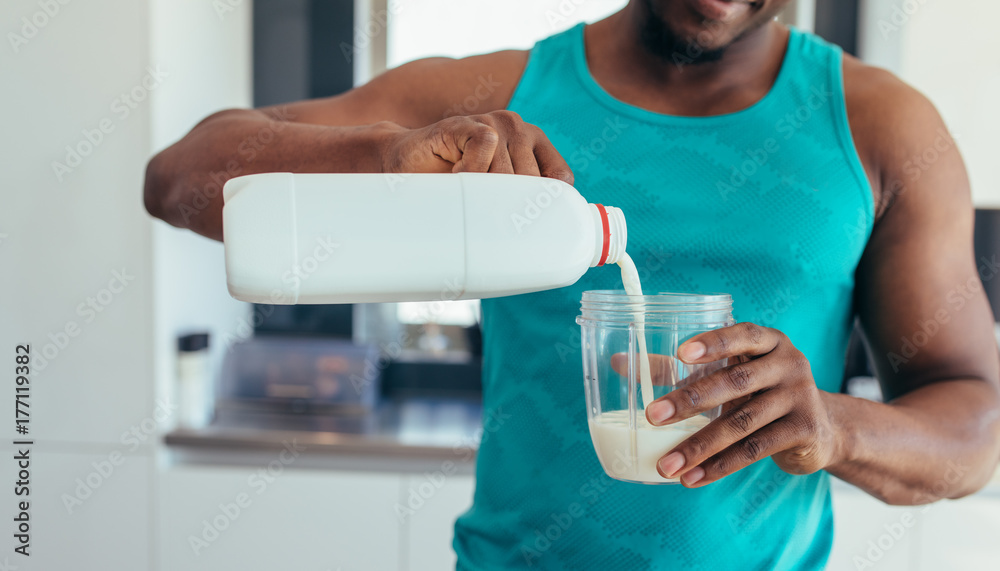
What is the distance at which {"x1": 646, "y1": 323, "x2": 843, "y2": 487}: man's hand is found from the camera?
1.81 ft

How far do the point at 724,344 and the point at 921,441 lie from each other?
0.35 metres

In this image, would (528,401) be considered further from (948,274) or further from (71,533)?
(71,533)

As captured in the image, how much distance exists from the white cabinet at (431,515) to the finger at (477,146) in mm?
1223

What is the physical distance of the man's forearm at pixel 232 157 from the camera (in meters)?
0.69

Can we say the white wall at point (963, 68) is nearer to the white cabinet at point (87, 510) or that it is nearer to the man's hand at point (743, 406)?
the man's hand at point (743, 406)

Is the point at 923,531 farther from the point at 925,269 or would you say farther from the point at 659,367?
the point at 659,367

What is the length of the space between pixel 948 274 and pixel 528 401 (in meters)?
0.47

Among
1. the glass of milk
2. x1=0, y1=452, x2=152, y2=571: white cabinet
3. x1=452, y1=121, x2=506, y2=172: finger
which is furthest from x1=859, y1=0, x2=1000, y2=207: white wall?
x1=0, y1=452, x2=152, y2=571: white cabinet

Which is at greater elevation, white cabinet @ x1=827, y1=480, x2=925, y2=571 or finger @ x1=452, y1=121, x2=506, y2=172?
finger @ x1=452, y1=121, x2=506, y2=172

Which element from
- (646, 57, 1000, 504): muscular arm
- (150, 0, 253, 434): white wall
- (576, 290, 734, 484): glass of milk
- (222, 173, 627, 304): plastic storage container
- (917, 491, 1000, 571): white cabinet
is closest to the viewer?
(222, 173, 627, 304): plastic storage container

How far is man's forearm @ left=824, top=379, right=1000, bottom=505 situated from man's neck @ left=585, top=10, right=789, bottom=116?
36 centimetres

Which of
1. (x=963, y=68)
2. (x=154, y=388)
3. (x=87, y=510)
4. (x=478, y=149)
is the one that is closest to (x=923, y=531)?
(x=963, y=68)

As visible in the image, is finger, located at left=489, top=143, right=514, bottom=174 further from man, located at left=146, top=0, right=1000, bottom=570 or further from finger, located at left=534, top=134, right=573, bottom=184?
man, located at left=146, top=0, right=1000, bottom=570

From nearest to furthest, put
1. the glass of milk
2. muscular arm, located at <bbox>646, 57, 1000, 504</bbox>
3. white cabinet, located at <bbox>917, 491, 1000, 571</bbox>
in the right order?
the glass of milk < muscular arm, located at <bbox>646, 57, 1000, 504</bbox> < white cabinet, located at <bbox>917, 491, 1000, 571</bbox>
